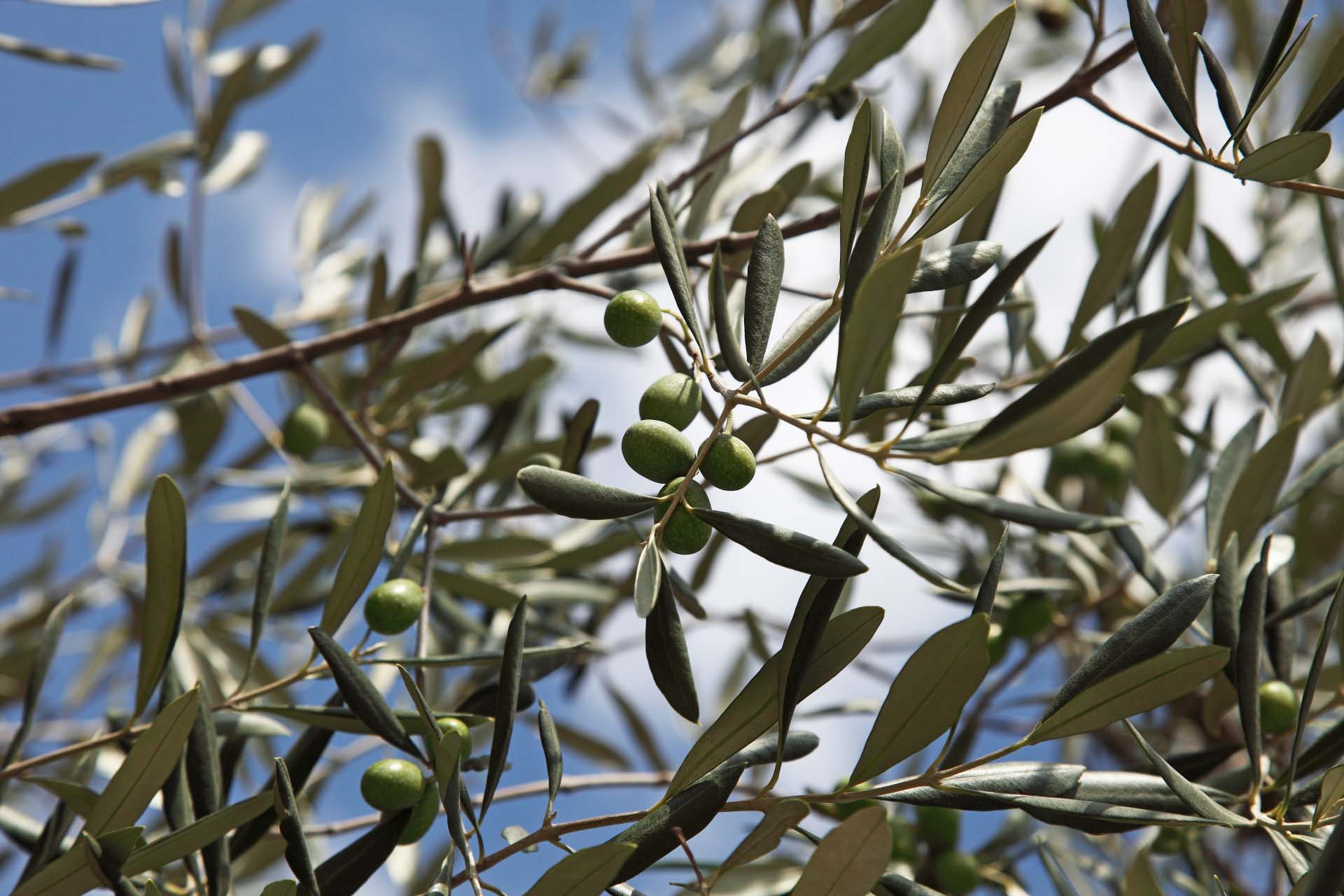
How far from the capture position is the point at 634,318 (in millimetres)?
883

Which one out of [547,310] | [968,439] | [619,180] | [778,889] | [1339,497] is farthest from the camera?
[547,310]

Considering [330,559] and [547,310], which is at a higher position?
[547,310]

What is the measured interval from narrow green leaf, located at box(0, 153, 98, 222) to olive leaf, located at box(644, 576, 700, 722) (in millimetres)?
1360

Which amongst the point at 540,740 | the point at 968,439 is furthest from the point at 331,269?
the point at 968,439

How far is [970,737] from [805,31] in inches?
46.5

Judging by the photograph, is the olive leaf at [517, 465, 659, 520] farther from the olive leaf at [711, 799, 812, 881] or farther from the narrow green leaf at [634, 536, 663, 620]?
the olive leaf at [711, 799, 812, 881]

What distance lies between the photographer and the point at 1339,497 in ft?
7.84

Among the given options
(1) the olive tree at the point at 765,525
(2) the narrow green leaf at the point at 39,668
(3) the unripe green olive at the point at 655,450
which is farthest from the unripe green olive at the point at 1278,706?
(2) the narrow green leaf at the point at 39,668

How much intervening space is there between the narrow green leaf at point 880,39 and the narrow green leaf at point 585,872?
34.6 inches

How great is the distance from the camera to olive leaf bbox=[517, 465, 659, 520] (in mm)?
693

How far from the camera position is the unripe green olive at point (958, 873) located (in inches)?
62.4

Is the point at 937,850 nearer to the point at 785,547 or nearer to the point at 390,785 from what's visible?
the point at 390,785

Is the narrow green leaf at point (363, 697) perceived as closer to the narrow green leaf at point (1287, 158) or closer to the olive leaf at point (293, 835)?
the olive leaf at point (293, 835)

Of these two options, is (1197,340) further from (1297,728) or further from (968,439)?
(968,439)
